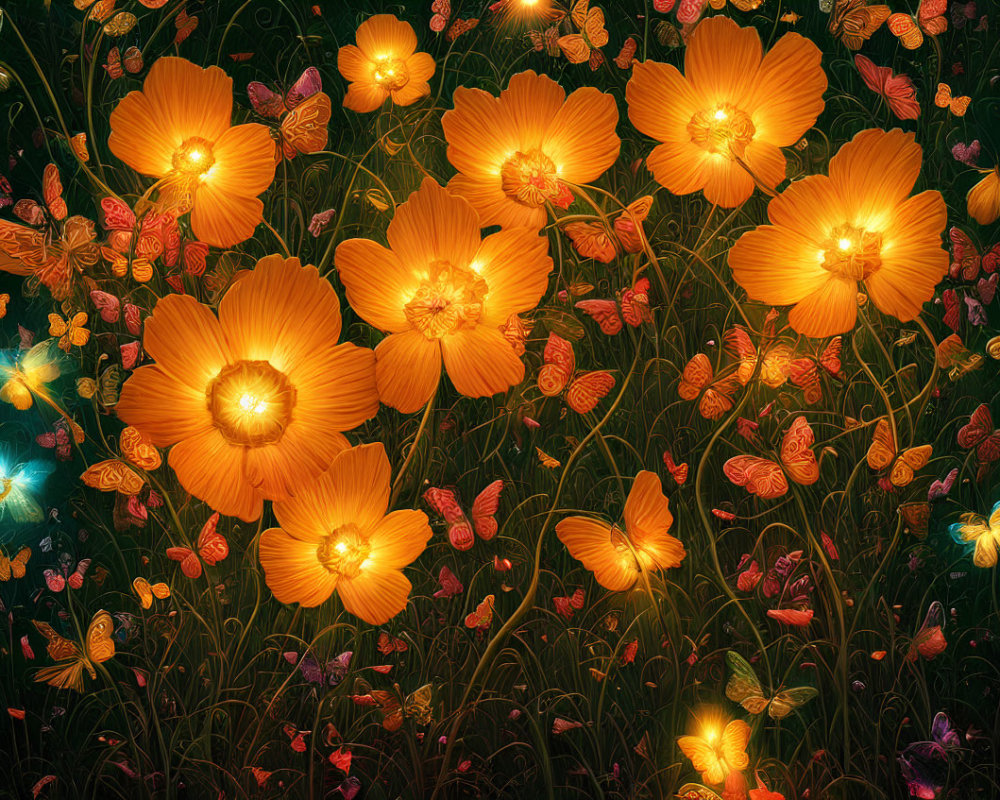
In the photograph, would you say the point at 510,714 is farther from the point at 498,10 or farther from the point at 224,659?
the point at 498,10

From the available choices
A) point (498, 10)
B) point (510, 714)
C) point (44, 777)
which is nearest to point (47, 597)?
point (44, 777)

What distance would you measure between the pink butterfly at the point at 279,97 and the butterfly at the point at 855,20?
2.01ft

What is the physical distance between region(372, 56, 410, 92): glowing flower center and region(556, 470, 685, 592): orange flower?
53 cm

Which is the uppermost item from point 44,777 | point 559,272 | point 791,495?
point 559,272

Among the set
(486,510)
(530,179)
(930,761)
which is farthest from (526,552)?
(930,761)

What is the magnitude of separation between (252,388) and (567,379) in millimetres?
346

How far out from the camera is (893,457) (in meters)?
0.86

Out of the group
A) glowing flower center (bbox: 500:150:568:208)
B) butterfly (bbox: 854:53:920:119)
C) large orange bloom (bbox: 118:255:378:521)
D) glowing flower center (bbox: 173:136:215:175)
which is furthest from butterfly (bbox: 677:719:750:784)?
glowing flower center (bbox: 173:136:215:175)

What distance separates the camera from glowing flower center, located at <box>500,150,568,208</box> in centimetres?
84

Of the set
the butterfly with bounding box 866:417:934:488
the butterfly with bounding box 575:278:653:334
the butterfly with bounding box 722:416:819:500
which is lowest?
the butterfly with bounding box 722:416:819:500

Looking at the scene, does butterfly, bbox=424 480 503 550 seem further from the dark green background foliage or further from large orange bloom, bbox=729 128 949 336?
large orange bloom, bbox=729 128 949 336

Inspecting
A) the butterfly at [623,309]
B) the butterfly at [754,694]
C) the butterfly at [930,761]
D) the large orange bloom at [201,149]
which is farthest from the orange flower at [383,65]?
the butterfly at [930,761]

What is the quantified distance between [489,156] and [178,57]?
0.38m

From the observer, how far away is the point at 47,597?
87 cm
